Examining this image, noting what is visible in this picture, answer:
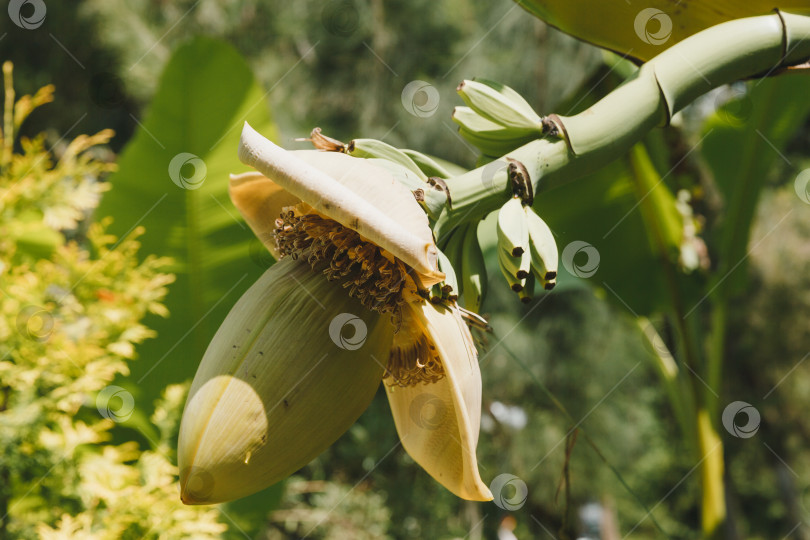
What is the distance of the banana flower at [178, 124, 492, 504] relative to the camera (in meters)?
0.31

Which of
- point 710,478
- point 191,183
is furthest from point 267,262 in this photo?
point 710,478

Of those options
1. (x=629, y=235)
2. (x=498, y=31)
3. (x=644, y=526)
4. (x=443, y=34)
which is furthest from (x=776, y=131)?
(x=644, y=526)

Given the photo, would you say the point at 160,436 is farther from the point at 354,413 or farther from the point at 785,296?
the point at 785,296

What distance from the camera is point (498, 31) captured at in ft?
8.22

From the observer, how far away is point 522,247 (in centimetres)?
32

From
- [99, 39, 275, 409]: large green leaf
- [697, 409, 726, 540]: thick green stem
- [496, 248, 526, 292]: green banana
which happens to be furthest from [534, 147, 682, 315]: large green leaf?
[496, 248, 526, 292]: green banana

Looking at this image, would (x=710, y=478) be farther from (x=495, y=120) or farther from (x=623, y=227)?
(x=495, y=120)

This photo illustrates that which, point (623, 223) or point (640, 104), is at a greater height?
point (640, 104)

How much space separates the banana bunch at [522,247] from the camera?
1.06 feet

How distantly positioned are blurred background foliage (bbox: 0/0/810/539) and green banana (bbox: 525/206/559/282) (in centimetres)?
27

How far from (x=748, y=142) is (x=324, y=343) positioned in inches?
39.3

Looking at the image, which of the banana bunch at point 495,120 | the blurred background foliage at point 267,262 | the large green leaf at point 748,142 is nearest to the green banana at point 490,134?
the banana bunch at point 495,120

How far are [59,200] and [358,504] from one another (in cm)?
92

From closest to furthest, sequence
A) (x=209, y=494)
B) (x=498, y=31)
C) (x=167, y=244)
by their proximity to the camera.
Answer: (x=209, y=494), (x=167, y=244), (x=498, y=31)
